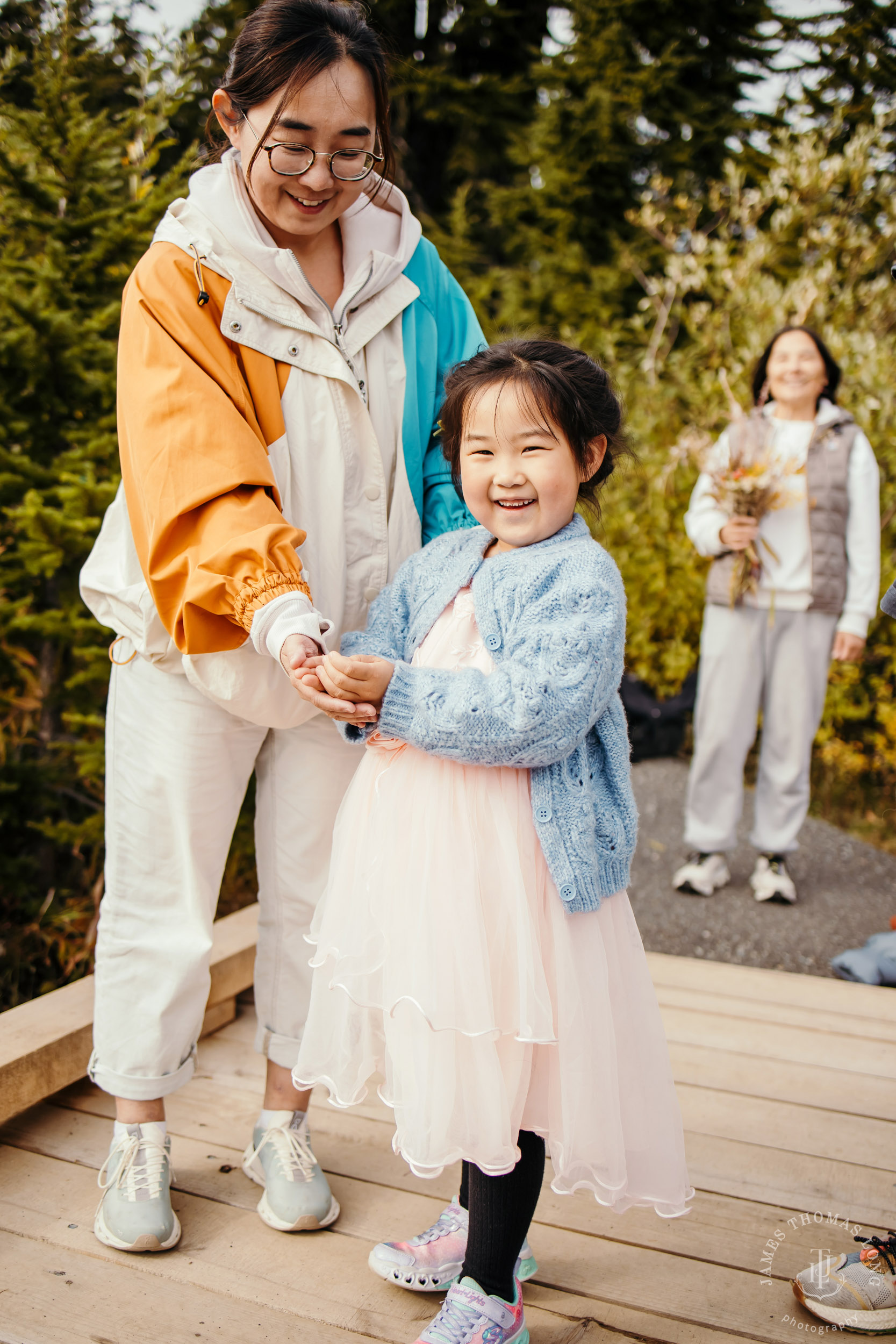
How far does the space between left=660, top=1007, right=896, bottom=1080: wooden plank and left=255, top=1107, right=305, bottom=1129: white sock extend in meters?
0.88

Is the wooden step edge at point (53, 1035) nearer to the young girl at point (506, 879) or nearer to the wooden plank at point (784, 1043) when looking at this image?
the young girl at point (506, 879)

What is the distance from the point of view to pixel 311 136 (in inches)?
55.8

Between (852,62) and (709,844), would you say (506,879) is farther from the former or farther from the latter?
(852,62)

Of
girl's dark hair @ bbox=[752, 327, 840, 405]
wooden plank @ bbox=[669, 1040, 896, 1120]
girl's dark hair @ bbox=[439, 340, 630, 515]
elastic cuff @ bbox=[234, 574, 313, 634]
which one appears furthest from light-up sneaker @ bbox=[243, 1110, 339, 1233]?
girl's dark hair @ bbox=[752, 327, 840, 405]

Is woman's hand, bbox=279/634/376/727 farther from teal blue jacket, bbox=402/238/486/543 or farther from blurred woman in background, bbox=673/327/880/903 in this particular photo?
blurred woman in background, bbox=673/327/880/903

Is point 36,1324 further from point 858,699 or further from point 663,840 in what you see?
point 858,699

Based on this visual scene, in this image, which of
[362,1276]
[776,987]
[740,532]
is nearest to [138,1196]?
[362,1276]

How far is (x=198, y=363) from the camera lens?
145 cm

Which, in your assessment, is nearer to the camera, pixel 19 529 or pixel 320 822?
pixel 320 822

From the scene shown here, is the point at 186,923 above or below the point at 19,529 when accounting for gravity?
below

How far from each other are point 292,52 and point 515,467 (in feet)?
2.14

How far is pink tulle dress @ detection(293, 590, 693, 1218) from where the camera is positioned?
127cm

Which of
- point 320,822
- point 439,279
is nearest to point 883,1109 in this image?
point 320,822

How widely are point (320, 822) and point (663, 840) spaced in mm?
2602
